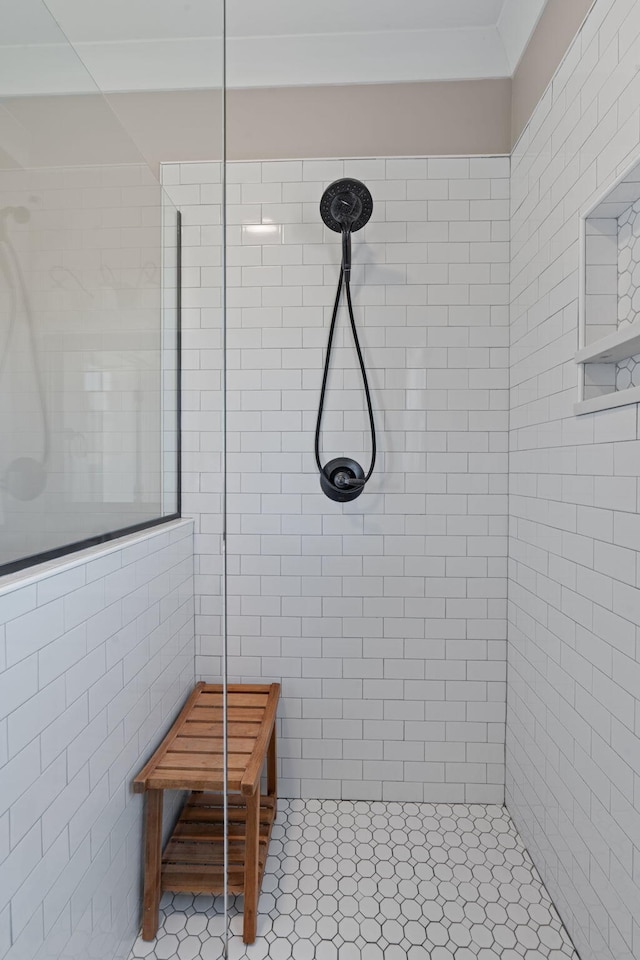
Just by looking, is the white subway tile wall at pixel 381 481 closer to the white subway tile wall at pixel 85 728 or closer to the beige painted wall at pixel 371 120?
the beige painted wall at pixel 371 120

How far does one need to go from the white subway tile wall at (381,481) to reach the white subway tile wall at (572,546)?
0.11 m

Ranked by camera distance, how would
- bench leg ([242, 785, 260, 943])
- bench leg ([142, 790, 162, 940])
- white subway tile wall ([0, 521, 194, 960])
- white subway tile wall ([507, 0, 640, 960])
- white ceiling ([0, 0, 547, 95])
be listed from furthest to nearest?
white ceiling ([0, 0, 547, 95]) < bench leg ([242, 785, 260, 943]) < white subway tile wall ([507, 0, 640, 960]) < bench leg ([142, 790, 162, 940]) < white subway tile wall ([0, 521, 194, 960])

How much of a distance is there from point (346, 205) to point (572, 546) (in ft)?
3.52

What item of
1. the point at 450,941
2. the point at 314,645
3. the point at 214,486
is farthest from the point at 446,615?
the point at 214,486

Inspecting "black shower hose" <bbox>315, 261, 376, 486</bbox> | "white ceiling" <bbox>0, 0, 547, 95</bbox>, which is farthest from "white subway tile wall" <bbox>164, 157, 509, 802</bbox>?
"white ceiling" <bbox>0, 0, 547, 95</bbox>

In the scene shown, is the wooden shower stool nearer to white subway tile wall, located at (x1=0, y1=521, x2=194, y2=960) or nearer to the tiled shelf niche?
white subway tile wall, located at (x1=0, y1=521, x2=194, y2=960)

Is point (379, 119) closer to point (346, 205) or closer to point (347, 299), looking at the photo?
point (346, 205)

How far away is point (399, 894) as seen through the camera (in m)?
1.29

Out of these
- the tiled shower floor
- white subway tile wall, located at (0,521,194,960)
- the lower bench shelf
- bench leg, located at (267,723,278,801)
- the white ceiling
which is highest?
the white ceiling

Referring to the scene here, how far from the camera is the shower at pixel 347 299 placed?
146 cm

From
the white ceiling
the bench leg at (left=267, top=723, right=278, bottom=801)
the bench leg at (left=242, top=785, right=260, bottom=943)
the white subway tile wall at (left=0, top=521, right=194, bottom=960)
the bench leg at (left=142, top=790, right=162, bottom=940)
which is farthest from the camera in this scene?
the bench leg at (left=267, top=723, right=278, bottom=801)

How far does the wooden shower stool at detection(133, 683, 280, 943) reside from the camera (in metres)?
0.74

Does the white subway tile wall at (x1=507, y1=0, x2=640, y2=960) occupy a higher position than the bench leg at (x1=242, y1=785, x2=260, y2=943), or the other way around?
the white subway tile wall at (x1=507, y1=0, x2=640, y2=960)

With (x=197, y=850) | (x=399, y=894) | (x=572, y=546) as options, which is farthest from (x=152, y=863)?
(x=572, y=546)
